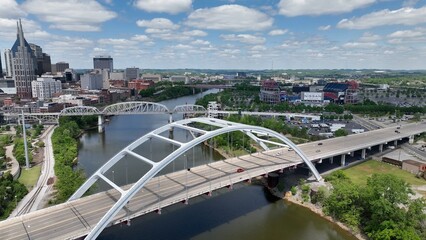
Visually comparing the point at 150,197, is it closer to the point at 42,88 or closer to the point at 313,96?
the point at 313,96

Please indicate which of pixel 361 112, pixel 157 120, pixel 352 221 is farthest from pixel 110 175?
pixel 361 112

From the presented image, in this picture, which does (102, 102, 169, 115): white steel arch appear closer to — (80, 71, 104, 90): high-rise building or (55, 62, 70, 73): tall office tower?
(80, 71, 104, 90): high-rise building

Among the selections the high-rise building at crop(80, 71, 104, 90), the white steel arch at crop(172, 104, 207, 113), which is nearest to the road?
the white steel arch at crop(172, 104, 207, 113)

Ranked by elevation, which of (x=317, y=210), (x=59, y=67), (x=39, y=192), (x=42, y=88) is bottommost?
(x=317, y=210)

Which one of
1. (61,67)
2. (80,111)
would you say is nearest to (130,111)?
(80,111)

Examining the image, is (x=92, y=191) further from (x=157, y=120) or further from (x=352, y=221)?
(x=157, y=120)

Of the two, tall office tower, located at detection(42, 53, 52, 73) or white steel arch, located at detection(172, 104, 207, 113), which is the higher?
tall office tower, located at detection(42, 53, 52, 73)
